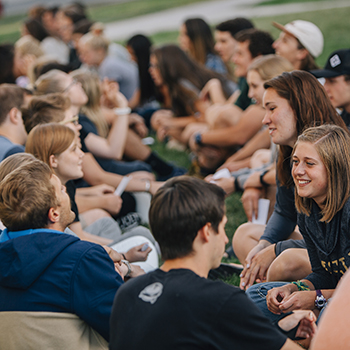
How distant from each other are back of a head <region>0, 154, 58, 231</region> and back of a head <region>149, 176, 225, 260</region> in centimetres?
67

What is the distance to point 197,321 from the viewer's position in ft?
5.73

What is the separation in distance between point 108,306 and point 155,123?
5193mm

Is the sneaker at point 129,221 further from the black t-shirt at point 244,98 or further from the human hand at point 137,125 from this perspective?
the human hand at point 137,125

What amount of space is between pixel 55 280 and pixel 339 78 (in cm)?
278

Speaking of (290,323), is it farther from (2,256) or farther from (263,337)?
(2,256)

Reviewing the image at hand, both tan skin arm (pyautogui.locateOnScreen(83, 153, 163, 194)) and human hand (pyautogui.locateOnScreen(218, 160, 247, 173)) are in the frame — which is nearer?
tan skin arm (pyautogui.locateOnScreen(83, 153, 163, 194))

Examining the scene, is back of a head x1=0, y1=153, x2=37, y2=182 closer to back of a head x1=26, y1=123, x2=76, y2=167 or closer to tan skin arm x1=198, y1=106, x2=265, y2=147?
back of a head x1=26, y1=123, x2=76, y2=167

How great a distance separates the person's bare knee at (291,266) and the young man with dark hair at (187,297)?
1096mm

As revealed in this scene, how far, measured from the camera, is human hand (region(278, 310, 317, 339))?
2.09m

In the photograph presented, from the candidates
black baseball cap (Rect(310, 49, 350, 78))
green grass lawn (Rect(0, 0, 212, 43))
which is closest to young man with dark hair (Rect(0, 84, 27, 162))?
black baseball cap (Rect(310, 49, 350, 78))

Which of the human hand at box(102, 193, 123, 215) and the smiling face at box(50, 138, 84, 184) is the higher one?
the smiling face at box(50, 138, 84, 184)

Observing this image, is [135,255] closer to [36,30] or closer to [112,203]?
[112,203]

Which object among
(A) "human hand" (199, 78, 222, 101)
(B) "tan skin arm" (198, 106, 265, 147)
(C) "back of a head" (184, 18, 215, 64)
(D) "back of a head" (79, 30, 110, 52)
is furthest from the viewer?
(D) "back of a head" (79, 30, 110, 52)

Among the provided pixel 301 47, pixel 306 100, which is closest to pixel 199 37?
pixel 301 47
